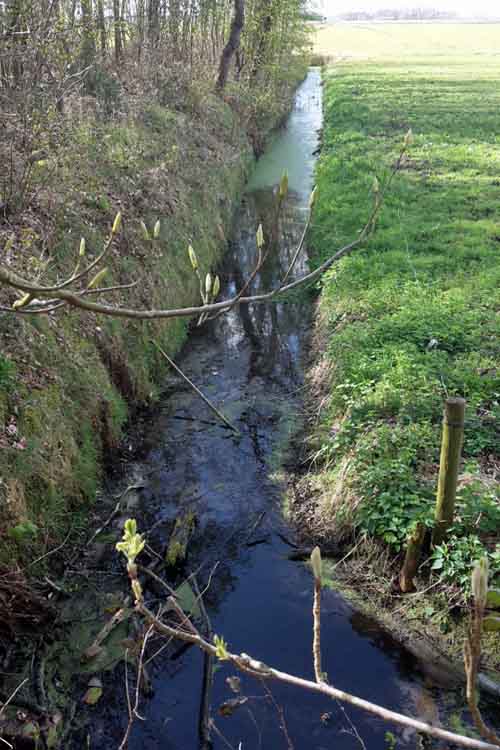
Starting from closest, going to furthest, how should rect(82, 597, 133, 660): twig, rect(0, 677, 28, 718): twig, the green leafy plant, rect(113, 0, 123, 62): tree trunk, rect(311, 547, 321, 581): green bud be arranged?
1. rect(311, 547, 321, 581): green bud
2. rect(0, 677, 28, 718): twig
3. rect(82, 597, 133, 660): twig
4. the green leafy plant
5. rect(113, 0, 123, 62): tree trunk

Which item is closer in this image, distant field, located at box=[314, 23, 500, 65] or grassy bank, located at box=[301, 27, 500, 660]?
grassy bank, located at box=[301, 27, 500, 660]

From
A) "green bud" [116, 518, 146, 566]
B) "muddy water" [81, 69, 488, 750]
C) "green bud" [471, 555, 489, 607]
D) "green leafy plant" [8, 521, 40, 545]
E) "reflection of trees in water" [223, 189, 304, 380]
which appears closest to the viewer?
"green bud" [471, 555, 489, 607]

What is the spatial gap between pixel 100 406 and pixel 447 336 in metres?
4.21

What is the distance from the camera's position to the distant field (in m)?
46.6

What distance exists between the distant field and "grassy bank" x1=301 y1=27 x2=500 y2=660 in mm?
30795

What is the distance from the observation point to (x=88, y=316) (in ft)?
25.2

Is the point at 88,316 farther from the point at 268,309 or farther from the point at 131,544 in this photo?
the point at 131,544

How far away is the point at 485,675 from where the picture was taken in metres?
4.42

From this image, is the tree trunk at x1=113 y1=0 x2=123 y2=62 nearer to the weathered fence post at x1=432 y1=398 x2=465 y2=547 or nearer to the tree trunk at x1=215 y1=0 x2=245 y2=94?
the tree trunk at x1=215 y1=0 x2=245 y2=94

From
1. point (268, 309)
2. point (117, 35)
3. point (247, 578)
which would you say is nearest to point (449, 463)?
point (247, 578)

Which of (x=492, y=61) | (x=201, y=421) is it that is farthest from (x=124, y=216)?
(x=492, y=61)

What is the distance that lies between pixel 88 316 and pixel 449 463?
4765 mm

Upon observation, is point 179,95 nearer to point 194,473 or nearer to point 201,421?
point 201,421

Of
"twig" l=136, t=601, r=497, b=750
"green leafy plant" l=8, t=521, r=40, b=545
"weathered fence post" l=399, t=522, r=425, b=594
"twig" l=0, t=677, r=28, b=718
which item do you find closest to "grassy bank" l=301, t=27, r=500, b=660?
"weathered fence post" l=399, t=522, r=425, b=594
